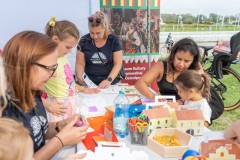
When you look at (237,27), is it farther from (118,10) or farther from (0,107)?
(0,107)

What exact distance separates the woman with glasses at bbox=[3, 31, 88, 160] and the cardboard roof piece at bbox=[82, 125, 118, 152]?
9 cm

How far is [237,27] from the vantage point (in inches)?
587

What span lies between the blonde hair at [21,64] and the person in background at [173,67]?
116cm

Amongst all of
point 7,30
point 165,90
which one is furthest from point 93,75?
point 7,30

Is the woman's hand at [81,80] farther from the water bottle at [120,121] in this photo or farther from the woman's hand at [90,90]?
the water bottle at [120,121]

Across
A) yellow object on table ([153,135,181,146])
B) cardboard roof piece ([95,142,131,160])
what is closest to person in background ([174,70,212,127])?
yellow object on table ([153,135,181,146])

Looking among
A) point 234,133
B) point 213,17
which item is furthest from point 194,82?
point 213,17

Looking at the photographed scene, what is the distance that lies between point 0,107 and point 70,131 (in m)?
0.42

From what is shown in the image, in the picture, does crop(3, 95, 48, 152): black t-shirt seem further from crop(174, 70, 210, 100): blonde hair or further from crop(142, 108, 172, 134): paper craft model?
crop(174, 70, 210, 100): blonde hair

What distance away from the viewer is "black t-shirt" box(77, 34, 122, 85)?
2824 millimetres

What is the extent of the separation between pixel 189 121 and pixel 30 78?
2.84ft

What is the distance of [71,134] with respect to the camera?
1451 mm

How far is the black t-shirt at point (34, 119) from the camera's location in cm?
Answer: 126

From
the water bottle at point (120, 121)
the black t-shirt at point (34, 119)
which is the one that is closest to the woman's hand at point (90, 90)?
the water bottle at point (120, 121)
